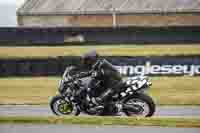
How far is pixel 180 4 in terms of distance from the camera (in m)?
13.3

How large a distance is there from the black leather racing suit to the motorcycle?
83 millimetres

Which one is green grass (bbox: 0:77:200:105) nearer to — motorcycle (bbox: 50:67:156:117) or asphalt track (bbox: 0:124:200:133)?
motorcycle (bbox: 50:67:156:117)

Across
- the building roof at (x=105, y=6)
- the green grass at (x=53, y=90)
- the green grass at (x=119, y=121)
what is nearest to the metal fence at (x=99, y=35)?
the green grass at (x=53, y=90)

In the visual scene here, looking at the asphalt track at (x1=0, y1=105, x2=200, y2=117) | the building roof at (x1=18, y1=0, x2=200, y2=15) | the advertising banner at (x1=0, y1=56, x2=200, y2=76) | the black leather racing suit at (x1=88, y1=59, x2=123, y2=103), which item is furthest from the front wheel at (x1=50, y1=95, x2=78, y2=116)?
the building roof at (x1=18, y1=0, x2=200, y2=15)

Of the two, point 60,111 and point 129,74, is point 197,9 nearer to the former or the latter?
point 129,74

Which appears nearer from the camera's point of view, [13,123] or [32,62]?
[13,123]

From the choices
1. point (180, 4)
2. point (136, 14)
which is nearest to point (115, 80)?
point (136, 14)

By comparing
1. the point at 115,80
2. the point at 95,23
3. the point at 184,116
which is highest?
the point at 95,23

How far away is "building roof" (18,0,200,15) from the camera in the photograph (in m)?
12.9

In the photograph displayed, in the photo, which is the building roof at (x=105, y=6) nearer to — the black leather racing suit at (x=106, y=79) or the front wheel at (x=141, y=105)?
the black leather racing suit at (x=106, y=79)

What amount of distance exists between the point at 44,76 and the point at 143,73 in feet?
7.41

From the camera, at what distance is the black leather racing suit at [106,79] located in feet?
23.0

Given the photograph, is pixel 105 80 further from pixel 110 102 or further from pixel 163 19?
pixel 163 19

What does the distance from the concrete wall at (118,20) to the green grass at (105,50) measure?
4133 millimetres
